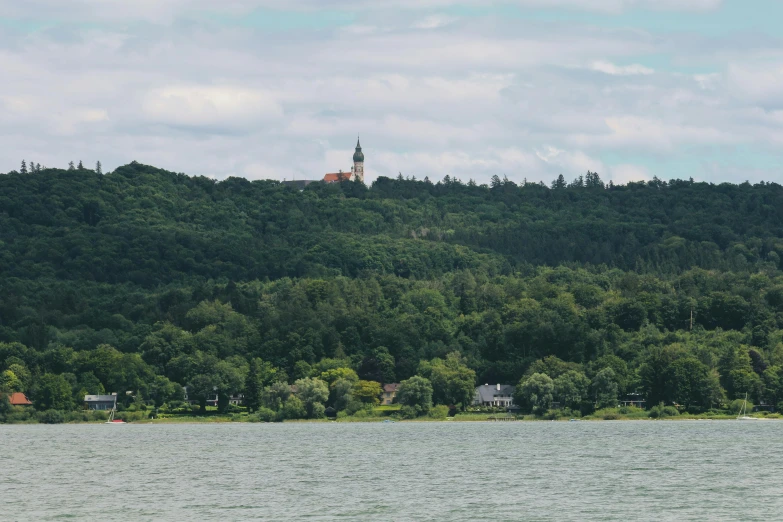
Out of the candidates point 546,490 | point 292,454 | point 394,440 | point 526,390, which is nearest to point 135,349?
point 526,390

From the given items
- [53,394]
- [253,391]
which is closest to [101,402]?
[53,394]

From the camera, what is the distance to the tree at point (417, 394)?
4973 inches

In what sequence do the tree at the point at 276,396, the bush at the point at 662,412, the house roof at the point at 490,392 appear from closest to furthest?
the bush at the point at 662,412
the tree at the point at 276,396
the house roof at the point at 490,392

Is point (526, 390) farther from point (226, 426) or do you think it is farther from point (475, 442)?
point (475, 442)

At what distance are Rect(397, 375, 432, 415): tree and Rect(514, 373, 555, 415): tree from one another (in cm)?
912

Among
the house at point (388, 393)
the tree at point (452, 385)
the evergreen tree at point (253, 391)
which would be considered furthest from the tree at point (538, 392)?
the evergreen tree at point (253, 391)

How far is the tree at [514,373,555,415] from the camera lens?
123562 millimetres

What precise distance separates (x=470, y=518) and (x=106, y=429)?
239 feet

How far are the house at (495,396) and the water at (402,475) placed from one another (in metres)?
30.8

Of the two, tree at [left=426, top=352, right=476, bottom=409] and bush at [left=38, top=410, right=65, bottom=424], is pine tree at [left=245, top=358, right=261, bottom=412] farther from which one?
bush at [left=38, top=410, right=65, bottom=424]

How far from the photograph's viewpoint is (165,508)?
50.9 metres

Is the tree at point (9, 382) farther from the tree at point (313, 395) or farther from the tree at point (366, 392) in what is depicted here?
the tree at point (366, 392)

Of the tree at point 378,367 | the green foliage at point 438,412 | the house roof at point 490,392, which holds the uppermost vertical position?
the tree at point 378,367

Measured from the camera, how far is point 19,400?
130 meters
